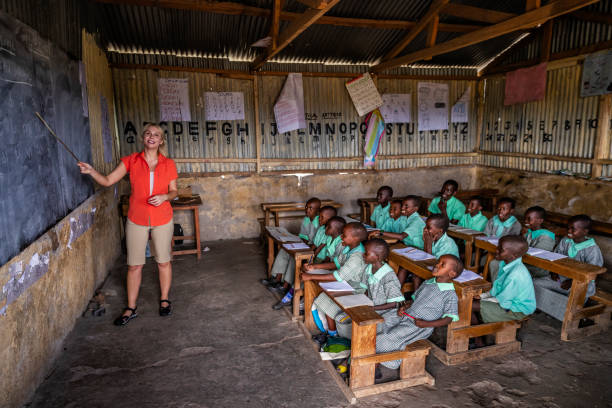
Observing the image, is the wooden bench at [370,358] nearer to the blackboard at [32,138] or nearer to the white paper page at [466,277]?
the white paper page at [466,277]

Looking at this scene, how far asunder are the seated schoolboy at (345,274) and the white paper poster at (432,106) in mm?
5656

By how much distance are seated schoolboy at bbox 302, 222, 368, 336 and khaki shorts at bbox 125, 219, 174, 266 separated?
1520 millimetres

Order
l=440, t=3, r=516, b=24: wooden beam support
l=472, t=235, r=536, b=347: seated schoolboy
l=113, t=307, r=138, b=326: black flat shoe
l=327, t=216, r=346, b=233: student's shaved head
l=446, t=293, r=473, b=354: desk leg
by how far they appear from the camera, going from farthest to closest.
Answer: l=440, t=3, r=516, b=24: wooden beam support
l=327, t=216, r=346, b=233: student's shaved head
l=113, t=307, r=138, b=326: black flat shoe
l=472, t=235, r=536, b=347: seated schoolboy
l=446, t=293, r=473, b=354: desk leg

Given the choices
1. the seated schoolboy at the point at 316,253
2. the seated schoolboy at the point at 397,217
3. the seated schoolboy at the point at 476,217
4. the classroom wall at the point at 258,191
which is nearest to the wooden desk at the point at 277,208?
the classroom wall at the point at 258,191

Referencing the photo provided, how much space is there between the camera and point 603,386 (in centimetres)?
310

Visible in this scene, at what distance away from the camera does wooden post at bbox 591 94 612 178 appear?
6.12 meters

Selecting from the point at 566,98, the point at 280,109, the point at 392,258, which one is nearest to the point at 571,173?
the point at 566,98

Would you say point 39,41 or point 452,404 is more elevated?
Answer: point 39,41

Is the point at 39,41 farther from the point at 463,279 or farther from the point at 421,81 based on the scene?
the point at 421,81

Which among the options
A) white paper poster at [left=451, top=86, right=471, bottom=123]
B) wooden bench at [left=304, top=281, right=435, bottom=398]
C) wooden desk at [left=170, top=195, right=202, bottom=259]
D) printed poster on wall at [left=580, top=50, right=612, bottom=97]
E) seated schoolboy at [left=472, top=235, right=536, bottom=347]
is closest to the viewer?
wooden bench at [left=304, top=281, right=435, bottom=398]

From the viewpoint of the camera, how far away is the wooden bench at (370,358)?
2857 millimetres

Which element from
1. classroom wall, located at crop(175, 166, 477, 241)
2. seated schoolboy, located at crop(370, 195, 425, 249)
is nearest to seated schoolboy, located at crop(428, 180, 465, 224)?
seated schoolboy, located at crop(370, 195, 425, 249)

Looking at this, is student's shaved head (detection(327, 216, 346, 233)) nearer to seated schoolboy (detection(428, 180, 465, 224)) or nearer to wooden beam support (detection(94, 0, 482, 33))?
wooden beam support (detection(94, 0, 482, 33))

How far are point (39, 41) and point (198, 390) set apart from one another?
10.3ft
